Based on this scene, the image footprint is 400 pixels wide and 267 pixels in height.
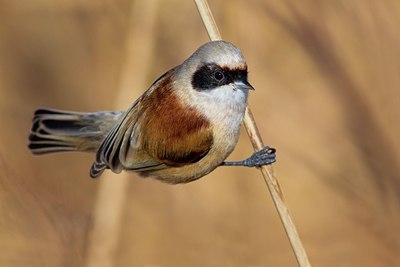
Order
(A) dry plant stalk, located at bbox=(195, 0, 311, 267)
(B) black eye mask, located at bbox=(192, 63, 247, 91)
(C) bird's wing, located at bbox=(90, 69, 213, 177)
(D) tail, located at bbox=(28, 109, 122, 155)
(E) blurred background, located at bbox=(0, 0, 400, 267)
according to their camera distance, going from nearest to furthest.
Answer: (A) dry plant stalk, located at bbox=(195, 0, 311, 267) → (B) black eye mask, located at bbox=(192, 63, 247, 91) → (C) bird's wing, located at bbox=(90, 69, 213, 177) → (E) blurred background, located at bbox=(0, 0, 400, 267) → (D) tail, located at bbox=(28, 109, 122, 155)

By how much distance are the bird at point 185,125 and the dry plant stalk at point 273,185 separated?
2.2 inches

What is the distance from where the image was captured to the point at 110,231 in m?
3.73

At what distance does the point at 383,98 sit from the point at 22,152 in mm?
2466

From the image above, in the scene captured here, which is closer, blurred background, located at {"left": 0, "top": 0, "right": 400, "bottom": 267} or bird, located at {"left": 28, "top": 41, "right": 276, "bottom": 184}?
bird, located at {"left": 28, "top": 41, "right": 276, "bottom": 184}

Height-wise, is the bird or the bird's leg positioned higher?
the bird

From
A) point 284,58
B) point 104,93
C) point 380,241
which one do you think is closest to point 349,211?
point 380,241

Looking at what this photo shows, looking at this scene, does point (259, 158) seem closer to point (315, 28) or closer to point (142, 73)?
point (315, 28)

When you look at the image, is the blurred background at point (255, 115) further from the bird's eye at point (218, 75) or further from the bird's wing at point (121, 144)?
the bird's eye at point (218, 75)

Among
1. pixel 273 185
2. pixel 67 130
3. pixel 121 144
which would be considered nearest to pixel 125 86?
pixel 67 130

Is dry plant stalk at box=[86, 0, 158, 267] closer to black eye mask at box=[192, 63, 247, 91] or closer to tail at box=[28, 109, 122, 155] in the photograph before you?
tail at box=[28, 109, 122, 155]

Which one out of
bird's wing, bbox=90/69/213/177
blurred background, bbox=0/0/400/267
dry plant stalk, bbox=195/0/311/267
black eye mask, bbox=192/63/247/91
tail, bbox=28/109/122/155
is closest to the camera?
dry plant stalk, bbox=195/0/311/267

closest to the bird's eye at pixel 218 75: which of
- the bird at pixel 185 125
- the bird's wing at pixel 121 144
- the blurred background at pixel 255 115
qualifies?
the bird at pixel 185 125

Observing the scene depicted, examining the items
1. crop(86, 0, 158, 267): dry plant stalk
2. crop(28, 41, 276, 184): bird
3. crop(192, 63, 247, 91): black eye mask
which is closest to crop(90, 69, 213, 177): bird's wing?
crop(28, 41, 276, 184): bird

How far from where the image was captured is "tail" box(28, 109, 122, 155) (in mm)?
3703
